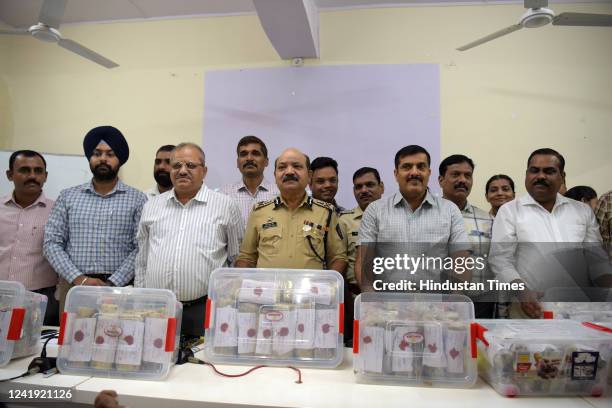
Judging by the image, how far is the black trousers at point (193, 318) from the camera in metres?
1.98

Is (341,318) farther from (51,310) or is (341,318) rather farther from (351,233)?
(51,310)

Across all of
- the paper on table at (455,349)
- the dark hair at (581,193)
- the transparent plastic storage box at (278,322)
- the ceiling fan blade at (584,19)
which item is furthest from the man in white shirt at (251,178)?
the dark hair at (581,193)

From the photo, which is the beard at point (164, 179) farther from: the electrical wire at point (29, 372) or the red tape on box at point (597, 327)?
the red tape on box at point (597, 327)

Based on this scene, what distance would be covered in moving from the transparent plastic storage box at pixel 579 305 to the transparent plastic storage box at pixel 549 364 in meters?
0.32

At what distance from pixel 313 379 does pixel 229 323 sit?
1.40 feet

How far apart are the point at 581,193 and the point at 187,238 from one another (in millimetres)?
3474

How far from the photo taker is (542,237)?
85.7 inches

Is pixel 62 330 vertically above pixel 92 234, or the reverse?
pixel 92 234

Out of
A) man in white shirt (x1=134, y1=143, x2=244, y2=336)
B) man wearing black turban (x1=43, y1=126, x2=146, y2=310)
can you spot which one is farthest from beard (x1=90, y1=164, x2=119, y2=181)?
man in white shirt (x1=134, y1=143, x2=244, y2=336)

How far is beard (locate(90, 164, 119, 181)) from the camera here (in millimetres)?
2438

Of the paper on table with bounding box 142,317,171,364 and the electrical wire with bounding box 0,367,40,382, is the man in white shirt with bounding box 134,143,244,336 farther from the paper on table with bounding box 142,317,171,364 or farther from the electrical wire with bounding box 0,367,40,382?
the electrical wire with bounding box 0,367,40,382

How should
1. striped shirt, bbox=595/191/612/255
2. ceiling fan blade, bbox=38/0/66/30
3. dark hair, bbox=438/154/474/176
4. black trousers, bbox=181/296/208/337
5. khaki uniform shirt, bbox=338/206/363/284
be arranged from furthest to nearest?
dark hair, bbox=438/154/474/176 → ceiling fan blade, bbox=38/0/66/30 → khaki uniform shirt, bbox=338/206/363/284 → striped shirt, bbox=595/191/612/255 → black trousers, bbox=181/296/208/337

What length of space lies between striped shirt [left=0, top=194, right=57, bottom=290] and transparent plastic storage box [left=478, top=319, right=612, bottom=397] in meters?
2.80

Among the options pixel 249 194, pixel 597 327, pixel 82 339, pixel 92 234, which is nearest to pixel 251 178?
pixel 249 194
